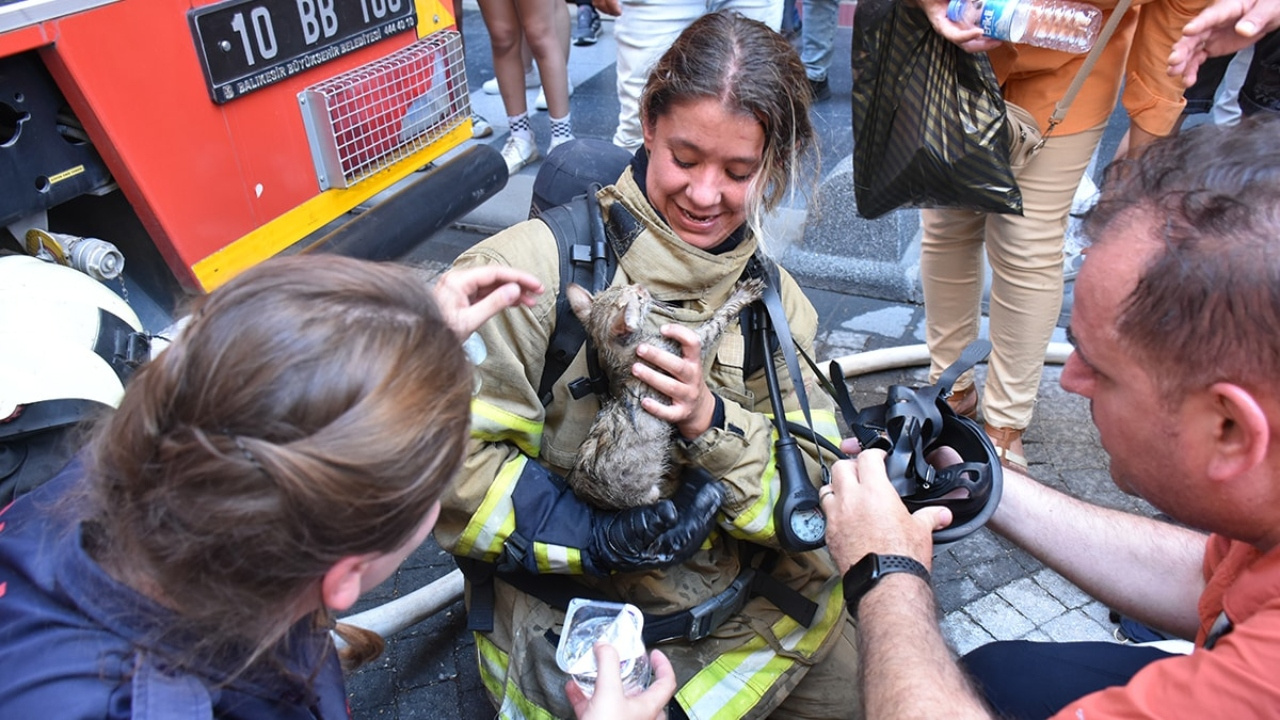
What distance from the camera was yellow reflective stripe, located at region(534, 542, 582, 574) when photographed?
2084mm

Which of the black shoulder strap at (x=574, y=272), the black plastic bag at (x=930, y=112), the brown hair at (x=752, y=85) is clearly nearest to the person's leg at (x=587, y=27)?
the black plastic bag at (x=930, y=112)

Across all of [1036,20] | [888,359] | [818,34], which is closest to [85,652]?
[1036,20]

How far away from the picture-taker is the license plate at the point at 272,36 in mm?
3092

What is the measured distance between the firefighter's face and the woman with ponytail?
1054 millimetres

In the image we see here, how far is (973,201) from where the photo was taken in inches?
118

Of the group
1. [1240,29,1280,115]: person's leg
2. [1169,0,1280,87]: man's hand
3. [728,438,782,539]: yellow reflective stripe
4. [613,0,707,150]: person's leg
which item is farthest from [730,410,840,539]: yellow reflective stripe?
[1240,29,1280,115]: person's leg

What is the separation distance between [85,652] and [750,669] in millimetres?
1569

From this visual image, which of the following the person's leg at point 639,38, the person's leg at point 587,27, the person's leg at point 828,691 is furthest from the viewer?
the person's leg at point 587,27

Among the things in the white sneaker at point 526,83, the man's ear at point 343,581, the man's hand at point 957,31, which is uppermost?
the man's hand at point 957,31

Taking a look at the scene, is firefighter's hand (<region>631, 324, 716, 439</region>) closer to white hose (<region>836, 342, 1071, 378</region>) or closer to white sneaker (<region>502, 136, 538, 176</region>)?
white hose (<region>836, 342, 1071, 378</region>)

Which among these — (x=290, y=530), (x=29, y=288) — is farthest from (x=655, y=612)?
(x=29, y=288)

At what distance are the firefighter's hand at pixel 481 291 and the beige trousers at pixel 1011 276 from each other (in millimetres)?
2081

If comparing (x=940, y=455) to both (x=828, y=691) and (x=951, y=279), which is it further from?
(x=951, y=279)

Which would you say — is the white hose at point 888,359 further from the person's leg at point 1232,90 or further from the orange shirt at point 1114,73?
the person's leg at point 1232,90
